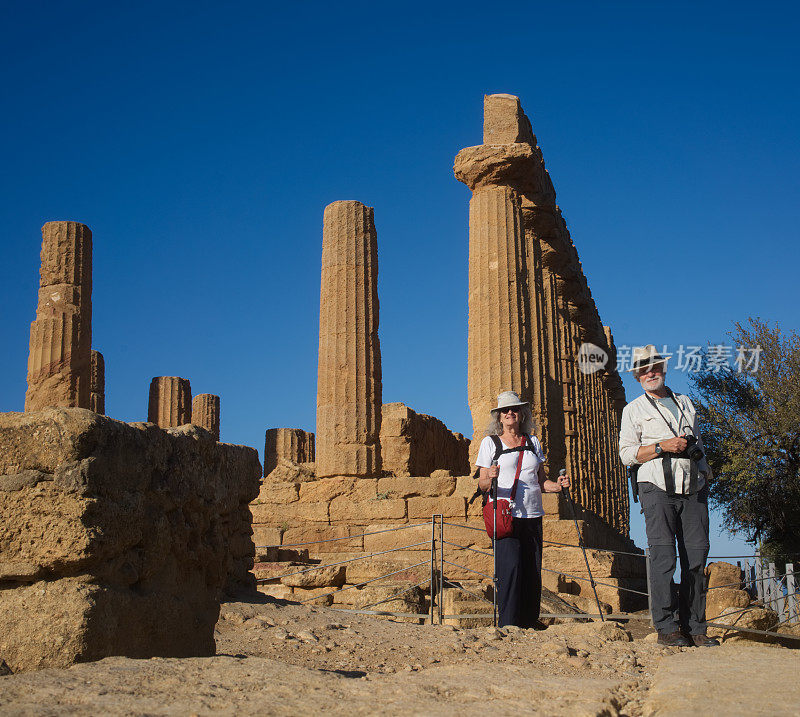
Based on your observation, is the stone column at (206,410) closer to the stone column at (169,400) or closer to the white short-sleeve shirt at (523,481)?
the stone column at (169,400)

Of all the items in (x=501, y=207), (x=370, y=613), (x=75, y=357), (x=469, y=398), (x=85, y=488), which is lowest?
(x=370, y=613)

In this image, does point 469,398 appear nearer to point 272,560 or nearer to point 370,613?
point 272,560

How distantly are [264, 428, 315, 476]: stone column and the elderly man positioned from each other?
2330cm

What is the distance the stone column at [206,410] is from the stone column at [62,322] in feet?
34.2

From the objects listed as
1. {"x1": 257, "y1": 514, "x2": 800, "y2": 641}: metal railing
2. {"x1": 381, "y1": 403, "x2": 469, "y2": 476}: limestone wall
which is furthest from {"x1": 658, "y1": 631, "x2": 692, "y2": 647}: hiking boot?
{"x1": 381, "y1": 403, "x2": 469, "y2": 476}: limestone wall

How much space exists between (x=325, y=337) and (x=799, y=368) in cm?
1071

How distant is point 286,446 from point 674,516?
23768 mm

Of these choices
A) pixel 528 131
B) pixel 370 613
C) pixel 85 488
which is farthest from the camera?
pixel 528 131

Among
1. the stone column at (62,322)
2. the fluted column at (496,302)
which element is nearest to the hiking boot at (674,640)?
the fluted column at (496,302)

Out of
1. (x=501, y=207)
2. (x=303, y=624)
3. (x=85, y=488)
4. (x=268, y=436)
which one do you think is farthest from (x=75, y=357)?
(x=85, y=488)

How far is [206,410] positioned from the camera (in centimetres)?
2948

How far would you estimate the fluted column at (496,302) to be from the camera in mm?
14633

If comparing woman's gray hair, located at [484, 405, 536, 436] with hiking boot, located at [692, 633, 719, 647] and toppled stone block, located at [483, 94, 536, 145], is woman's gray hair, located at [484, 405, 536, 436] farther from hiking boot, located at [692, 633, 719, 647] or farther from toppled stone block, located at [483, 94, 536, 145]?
toppled stone block, located at [483, 94, 536, 145]

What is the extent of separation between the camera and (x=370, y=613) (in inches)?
312
